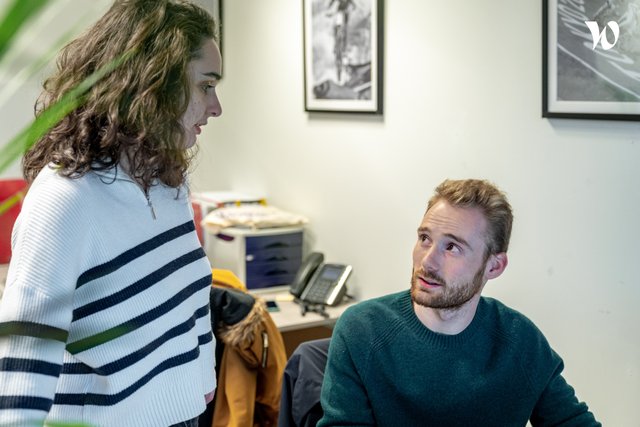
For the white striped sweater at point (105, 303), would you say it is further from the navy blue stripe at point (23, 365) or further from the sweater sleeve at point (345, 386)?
the sweater sleeve at point (345, 386)

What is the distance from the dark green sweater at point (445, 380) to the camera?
185 cm

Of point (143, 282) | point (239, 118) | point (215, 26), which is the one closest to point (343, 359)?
point (143, 282)

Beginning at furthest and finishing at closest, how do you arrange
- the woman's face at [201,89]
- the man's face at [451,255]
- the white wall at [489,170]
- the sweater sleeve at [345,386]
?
the white wall at [489,170], the man's face at [451,255], the sweater sleeve at [345,386], the woman's face at [201,89]

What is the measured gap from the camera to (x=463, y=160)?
2.70 meters

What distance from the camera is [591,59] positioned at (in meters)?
2.22

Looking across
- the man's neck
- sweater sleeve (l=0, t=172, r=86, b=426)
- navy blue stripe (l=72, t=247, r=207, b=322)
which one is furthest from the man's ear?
sweater sleeve (l=0, t=172, r=86, b=426)

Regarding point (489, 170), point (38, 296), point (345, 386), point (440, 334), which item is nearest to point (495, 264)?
point (440, 334)

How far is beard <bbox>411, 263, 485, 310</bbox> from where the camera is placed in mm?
1905

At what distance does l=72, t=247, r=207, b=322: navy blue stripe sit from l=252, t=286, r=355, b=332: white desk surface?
1.56 m

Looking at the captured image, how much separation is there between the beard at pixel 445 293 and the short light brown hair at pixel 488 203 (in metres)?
0.11

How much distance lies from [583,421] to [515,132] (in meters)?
0.99

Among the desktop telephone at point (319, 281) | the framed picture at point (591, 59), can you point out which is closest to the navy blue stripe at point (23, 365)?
the framed picture at point (591, 59)

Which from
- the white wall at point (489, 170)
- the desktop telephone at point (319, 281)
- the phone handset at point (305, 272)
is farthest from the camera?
the phone handset at point (305, 272)

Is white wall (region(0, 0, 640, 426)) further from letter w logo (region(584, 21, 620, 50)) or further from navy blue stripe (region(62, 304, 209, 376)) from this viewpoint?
navy blue stripe (region(62, 304, 209, 376))
